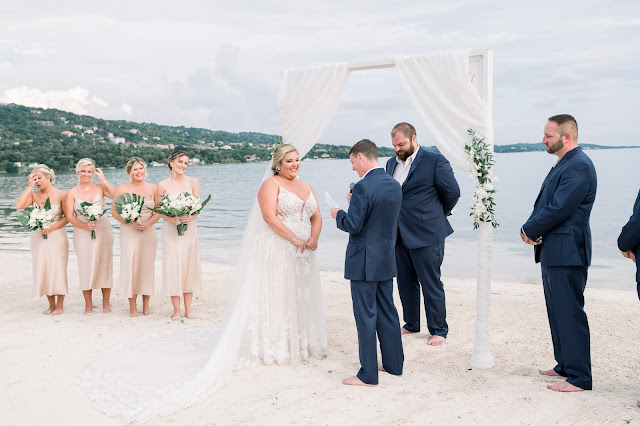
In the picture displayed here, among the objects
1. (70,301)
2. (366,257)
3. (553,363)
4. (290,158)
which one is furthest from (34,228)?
(553,363)

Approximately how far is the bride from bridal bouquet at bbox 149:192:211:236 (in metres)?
1.50

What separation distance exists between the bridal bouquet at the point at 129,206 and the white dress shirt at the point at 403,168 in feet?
10.6

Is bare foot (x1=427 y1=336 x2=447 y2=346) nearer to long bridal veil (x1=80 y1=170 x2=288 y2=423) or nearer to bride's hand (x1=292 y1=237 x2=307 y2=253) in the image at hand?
bride's hand (x1=292 y1=237 x2=307 y2=253)

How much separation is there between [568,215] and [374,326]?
5.89 ft

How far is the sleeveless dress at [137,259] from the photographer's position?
22.9 feet

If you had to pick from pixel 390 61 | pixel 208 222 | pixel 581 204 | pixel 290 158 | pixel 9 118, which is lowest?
pixel 208 222

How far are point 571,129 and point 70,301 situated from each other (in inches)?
279

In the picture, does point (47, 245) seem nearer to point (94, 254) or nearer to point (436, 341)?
point (94, 254)

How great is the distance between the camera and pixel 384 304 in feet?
15.5

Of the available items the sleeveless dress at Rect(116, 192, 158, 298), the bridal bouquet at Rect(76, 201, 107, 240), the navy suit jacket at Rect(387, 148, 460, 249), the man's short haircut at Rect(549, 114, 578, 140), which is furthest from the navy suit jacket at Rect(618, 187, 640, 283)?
the bridal bouquet at Rect(76, 201, 107, 240)

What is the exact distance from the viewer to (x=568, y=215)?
14.0 feet

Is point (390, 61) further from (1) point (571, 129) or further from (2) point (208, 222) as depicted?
(2) point (208, 222)

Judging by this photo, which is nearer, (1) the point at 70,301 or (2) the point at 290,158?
(2) the point at 290,158

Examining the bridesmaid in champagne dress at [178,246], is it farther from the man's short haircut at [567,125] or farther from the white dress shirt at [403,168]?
the man's short haircut at [567,125]
